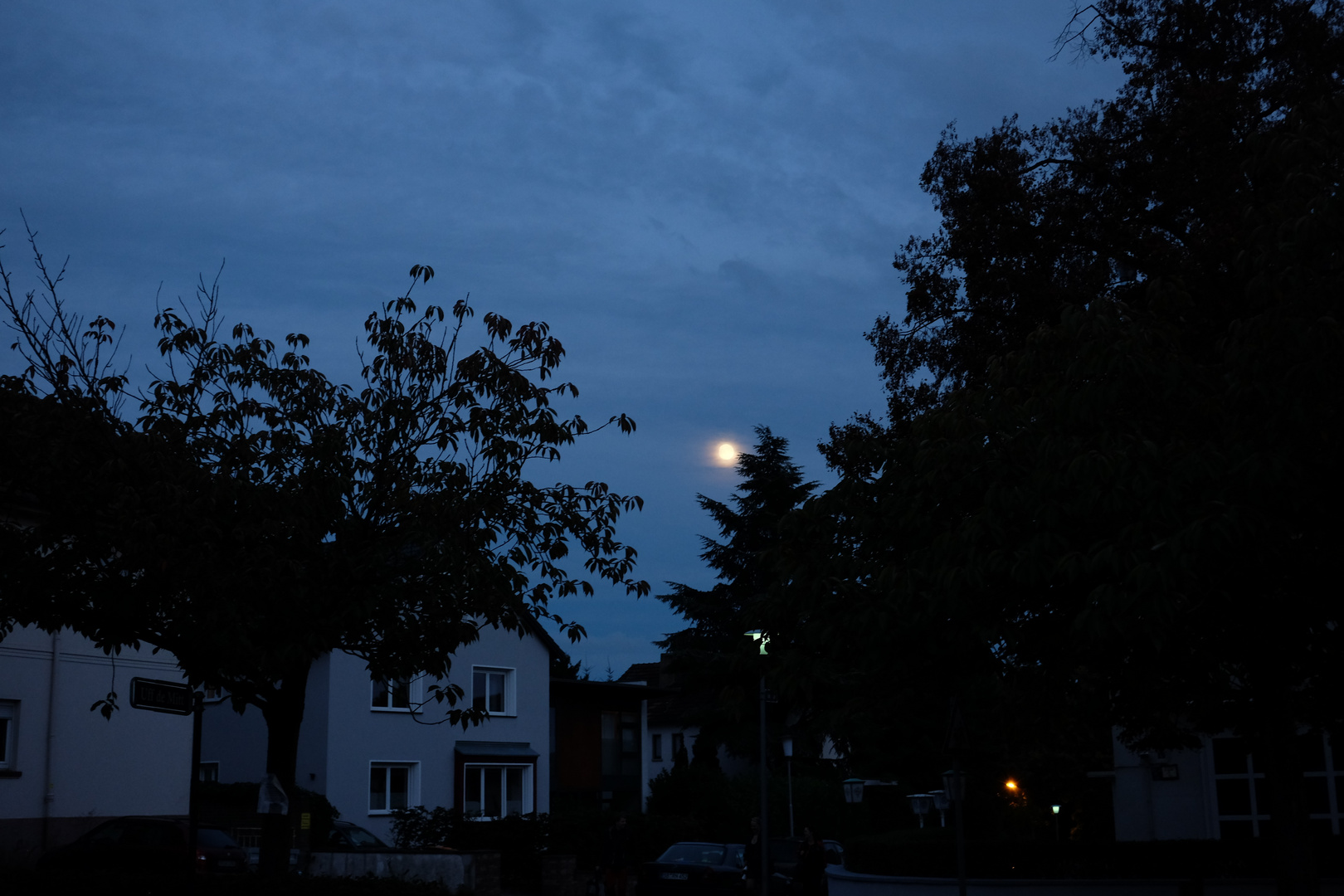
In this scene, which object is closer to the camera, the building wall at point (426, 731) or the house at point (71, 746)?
the house at point (71, 746)

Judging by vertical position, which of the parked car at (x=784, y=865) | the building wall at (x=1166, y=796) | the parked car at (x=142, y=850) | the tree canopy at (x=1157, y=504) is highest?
the tree canopy at (x=1157, y=504)

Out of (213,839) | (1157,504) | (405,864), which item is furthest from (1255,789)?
(213,839)

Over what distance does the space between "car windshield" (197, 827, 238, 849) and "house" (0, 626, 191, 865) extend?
2.17m

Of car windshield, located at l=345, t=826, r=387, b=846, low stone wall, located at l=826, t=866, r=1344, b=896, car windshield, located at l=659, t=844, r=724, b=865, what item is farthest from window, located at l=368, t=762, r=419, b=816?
low stone wall, located at l=826, t=866, r=1344, b=896

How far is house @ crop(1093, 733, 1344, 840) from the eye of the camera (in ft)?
65.9

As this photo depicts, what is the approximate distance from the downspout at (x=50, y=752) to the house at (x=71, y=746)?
0.02m

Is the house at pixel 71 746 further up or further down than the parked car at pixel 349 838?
further up

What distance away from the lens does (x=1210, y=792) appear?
21.7 m

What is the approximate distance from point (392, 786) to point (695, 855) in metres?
15.5

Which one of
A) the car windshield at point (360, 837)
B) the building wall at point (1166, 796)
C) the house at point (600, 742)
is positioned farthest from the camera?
the house at point (600, 742)

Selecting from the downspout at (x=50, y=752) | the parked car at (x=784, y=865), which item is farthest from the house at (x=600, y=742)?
the downspout at (x=50, y=752)

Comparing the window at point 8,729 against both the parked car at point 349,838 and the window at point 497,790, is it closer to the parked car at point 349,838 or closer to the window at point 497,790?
the parked car at point 349,838

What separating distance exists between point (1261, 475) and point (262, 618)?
31.9ft

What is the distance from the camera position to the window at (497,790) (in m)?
39.3
